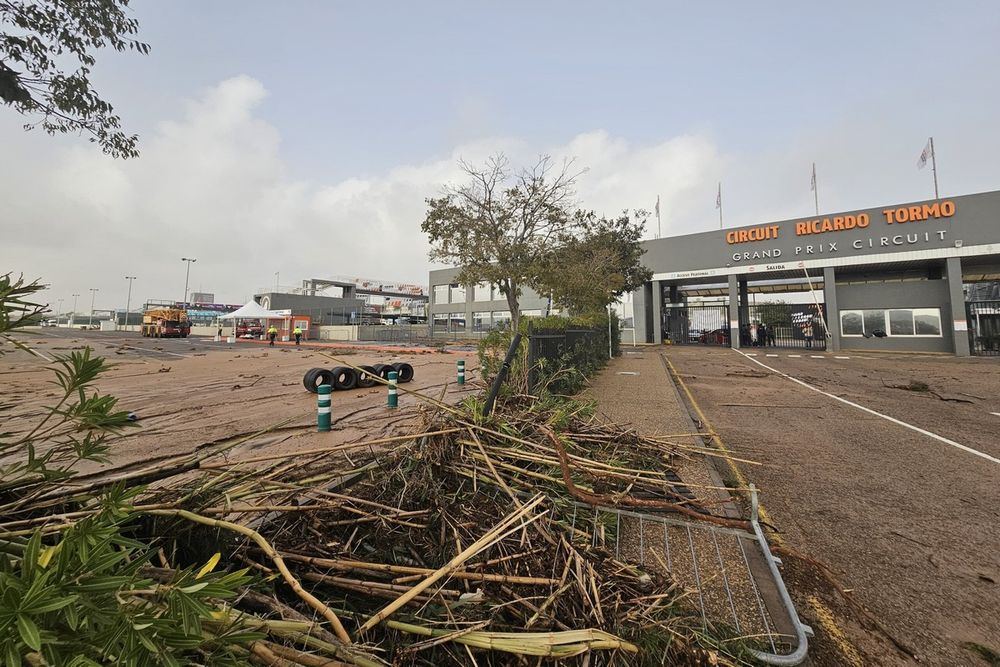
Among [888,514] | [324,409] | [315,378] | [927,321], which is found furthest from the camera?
[927,321]

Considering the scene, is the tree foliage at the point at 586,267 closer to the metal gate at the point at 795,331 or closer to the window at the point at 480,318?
the metal gate at the point at 795,331

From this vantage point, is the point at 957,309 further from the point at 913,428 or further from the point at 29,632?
the point at 29,632

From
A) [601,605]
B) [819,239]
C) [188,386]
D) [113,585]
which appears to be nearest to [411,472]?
[601,605]

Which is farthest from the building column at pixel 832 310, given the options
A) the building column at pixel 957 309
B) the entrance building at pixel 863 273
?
the building column at pixel 957 309

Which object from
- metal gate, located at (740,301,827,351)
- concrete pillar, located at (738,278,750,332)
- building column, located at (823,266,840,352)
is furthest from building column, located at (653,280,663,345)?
building column, located at (823,266,840,352)

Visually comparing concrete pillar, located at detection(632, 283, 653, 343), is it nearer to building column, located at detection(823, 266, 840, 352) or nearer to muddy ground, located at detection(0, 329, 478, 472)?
building column, located at detection(823, 266, 840, 352)

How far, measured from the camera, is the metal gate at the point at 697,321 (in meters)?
32.5

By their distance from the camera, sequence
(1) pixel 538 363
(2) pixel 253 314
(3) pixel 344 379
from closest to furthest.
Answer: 1. (1) pixel 538 363
2. (3) pixel 344 379
3. (2) pixel 253 314

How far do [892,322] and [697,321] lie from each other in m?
12.4

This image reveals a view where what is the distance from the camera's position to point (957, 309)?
22.6 meters

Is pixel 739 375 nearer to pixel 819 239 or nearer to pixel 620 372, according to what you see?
pixel 620 372

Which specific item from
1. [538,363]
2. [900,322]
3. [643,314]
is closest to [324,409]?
[538,363]

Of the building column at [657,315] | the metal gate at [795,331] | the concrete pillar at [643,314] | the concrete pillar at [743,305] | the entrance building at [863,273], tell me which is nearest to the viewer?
the entrance building at [863,273]

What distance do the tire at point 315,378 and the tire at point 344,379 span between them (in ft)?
1.09
